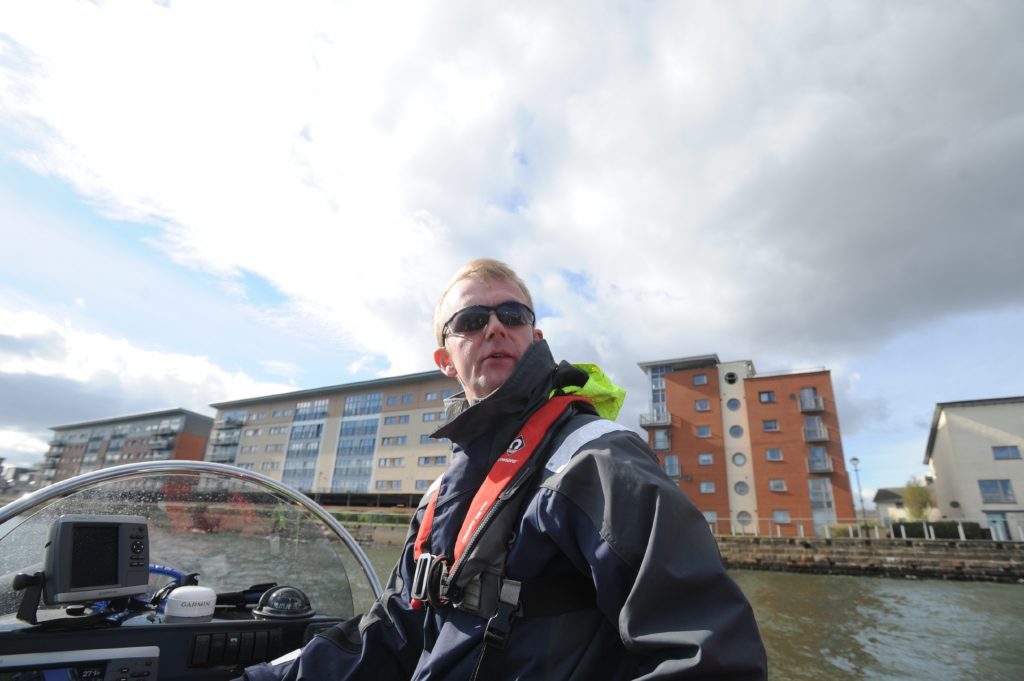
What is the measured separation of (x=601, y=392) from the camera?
6.68 ft

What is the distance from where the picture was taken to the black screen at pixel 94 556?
2266 millimetres

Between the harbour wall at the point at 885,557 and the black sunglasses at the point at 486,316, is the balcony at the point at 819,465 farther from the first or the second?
the black sunglasses at the point at 486,316

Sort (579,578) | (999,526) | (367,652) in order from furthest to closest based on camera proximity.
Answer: (999,526)
(367,652)
(579,578)

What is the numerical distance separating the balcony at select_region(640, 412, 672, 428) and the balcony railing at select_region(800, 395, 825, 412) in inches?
428

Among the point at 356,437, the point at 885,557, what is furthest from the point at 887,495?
the point at 356,437

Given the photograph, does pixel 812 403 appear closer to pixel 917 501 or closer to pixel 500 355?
pixel 917 501

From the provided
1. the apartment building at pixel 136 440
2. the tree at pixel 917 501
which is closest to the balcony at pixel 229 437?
the apartment building at pixel 136 440

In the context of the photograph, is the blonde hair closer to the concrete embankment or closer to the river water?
the river water

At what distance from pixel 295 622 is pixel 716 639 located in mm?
2620

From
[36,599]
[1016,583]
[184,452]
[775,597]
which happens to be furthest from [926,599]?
[184,452]

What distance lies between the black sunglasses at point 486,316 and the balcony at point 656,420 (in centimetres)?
4689

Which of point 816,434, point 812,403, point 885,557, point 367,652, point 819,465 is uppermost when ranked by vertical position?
point 812,403

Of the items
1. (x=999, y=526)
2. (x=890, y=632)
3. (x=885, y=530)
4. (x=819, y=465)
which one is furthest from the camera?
(x=819, y=465)

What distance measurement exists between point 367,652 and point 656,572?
1.38 m
